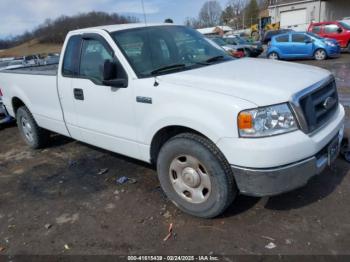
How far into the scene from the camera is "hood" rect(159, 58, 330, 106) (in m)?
2.88

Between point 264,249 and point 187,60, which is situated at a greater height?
point 187,60

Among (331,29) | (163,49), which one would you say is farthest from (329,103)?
(331,29)

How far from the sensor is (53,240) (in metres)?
3.34

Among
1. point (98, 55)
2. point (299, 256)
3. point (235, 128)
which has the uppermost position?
point (98, 55)

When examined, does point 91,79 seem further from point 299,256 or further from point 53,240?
point 299,256

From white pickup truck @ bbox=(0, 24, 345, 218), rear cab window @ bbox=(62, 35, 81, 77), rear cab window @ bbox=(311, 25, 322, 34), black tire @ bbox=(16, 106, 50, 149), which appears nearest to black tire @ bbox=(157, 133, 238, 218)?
white pickup truck @ bbox=(0, 24, 345, 218)

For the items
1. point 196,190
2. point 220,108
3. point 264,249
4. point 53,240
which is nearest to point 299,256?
point 264,249

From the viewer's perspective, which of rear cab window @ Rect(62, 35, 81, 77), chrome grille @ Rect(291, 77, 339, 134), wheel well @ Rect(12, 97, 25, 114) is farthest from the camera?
wheel well @ Rect(12, 97, 25, 114)

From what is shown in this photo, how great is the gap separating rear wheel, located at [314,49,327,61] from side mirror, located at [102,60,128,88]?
16.7 metres

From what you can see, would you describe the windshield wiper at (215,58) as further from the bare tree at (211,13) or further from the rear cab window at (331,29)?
the bare tree at (211,13)

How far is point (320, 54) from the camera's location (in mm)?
17906

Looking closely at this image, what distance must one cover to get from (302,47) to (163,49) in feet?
53.5

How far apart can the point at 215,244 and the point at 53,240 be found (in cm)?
159

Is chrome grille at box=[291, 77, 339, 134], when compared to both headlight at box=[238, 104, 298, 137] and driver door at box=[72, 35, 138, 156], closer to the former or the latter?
headlight at box=[238, 104, 298, 137]
